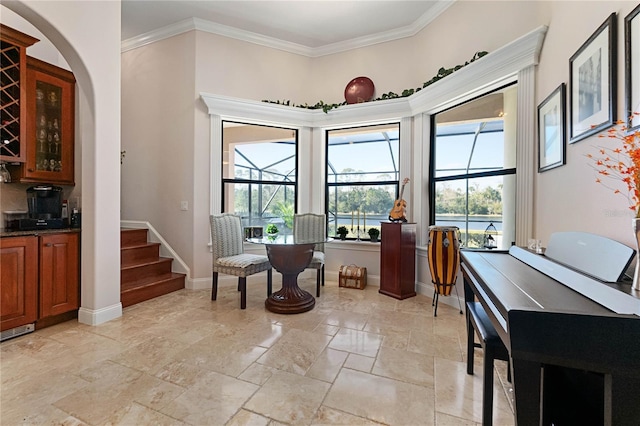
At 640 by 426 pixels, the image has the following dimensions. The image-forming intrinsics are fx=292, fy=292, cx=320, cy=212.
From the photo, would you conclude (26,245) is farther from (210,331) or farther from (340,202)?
(340,202)

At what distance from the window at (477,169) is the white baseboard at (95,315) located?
377 centimetres

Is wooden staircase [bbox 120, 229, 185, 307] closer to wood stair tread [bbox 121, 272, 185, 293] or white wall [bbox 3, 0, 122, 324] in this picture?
wood stair tread [bbox 121, 272, 185, 293]

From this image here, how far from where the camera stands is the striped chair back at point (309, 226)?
13.6 feet

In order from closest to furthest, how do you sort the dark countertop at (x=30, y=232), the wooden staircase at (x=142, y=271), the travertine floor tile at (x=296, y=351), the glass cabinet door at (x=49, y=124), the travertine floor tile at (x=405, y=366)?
the travertine floor tile at (x=405, y=366)
the travertine floor tile at (x=296, y=351)
the dark countertop at (x=30, y=232)
the glass cabinet door at (x=49, y=124)
the wooden staircase at (x=142, y=271)

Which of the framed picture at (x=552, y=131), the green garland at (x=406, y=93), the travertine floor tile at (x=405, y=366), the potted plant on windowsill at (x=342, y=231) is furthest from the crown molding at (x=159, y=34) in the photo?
the travertine floor tile at (x=405, y=366)

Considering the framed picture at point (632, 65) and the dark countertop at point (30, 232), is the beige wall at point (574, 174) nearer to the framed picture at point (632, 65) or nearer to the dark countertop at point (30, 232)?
the framed picture at point (632, 65)

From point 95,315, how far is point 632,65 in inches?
164

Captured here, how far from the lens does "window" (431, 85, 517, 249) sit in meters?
2.93

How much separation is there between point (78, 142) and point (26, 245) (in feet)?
4.46

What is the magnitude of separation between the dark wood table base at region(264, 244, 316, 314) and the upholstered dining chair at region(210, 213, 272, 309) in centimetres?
24

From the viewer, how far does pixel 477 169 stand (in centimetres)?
326

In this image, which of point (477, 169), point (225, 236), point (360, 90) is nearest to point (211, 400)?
point (225, 236)

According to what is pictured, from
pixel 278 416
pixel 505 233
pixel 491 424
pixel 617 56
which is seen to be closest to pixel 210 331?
pixel 278 416

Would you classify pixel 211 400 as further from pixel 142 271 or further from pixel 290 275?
pixel 142 271
